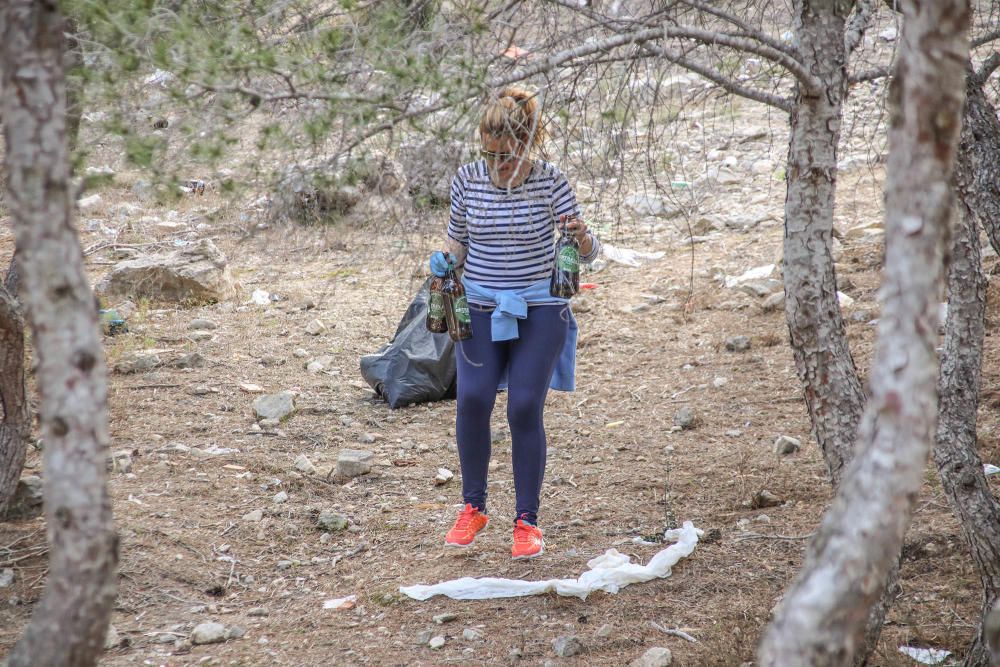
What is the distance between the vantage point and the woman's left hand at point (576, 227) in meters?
3.68

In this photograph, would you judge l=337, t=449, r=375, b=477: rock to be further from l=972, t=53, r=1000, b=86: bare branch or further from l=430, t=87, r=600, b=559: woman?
l=972, t=53, r=1000, b=86: bare branch

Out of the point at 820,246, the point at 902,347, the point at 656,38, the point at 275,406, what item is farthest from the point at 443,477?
the point at 902,347

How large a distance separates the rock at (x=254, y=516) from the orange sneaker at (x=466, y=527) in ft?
3.97

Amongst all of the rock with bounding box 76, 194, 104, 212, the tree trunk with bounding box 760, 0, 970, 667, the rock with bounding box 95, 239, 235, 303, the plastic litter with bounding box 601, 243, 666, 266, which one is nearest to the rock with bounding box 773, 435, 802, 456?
the tree trunk with bounding box 760, 0, 970, 667

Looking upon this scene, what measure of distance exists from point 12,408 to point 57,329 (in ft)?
9.68

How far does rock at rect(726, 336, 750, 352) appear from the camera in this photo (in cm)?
702

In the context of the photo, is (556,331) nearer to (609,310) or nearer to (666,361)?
(666,361)

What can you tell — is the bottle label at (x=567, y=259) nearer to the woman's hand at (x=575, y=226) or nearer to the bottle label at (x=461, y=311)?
the woman's hand at (x=575, y=226)

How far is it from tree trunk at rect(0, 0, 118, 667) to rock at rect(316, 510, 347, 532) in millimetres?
2987

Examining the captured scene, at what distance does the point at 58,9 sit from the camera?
1.73 meters

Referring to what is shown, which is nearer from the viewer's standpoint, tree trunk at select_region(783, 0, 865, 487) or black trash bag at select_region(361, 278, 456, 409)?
tree trunk at select_region(783, 0, 865, 487)

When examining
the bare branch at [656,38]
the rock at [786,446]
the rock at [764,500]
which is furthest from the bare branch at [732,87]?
the rock at [786,446]

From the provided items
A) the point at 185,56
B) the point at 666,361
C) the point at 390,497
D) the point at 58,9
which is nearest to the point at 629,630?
the point at 390,497

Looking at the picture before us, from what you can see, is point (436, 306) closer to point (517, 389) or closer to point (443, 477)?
point (517, 389)
